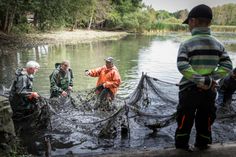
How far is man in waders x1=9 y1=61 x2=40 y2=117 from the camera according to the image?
7043 mm

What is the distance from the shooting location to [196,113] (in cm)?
416

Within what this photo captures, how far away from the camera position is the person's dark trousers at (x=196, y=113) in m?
3.94

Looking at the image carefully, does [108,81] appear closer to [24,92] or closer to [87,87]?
[24,92]

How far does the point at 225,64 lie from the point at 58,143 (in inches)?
168

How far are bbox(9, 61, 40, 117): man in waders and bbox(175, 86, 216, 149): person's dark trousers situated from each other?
3837 mm

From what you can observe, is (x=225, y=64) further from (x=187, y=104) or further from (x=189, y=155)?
(x=189, y=155)

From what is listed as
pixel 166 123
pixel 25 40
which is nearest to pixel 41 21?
pixel 25 40

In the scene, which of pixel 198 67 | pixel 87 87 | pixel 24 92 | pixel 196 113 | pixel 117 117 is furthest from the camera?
pixel 87 87

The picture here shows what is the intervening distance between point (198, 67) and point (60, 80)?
246 inches

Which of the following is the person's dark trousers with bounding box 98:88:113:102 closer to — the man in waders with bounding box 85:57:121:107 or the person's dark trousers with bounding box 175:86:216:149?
the man in waders with bounding box 85:57:121:107

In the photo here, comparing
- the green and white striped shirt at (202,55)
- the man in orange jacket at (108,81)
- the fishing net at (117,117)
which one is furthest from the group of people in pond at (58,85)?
the green and white striped shirt at (202,55)

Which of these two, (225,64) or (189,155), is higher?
(225,64)

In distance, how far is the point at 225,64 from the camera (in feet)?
13.1

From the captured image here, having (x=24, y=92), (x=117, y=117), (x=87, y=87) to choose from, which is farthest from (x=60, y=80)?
(x=87, y=87)
